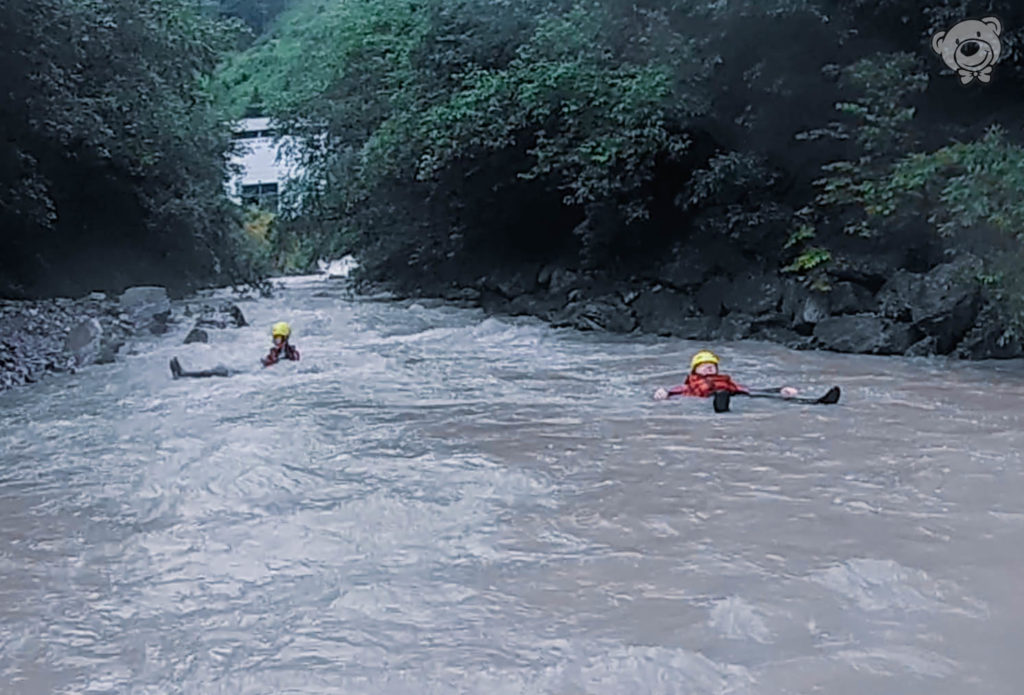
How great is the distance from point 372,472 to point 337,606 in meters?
2.02

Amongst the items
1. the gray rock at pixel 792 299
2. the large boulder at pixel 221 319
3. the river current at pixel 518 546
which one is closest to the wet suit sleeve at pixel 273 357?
the river current at pixel 518 546

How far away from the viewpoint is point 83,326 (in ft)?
43.2

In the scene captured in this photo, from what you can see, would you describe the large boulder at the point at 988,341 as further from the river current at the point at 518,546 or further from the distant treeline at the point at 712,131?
the river current at the point at 518,546

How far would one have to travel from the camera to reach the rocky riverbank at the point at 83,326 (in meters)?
10.8

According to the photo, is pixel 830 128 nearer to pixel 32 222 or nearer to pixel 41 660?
pixel 41 660

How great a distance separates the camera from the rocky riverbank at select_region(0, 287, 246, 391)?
1080 centimetres

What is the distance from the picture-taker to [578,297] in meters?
15.3

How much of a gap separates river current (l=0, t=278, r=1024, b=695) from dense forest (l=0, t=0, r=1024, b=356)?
3.70 m

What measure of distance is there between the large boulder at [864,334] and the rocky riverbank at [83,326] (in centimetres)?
773

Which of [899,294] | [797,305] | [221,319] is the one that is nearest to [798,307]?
[797,305]

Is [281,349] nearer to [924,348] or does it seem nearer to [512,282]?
[924,348]

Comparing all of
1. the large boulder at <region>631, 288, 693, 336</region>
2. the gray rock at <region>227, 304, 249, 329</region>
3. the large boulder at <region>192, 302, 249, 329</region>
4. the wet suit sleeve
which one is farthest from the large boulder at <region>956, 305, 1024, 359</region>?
the gray rock at <region>227, 304, 249, 329</region>

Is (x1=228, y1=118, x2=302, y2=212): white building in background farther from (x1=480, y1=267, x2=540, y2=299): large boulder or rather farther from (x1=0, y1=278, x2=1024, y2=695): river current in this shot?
(x1=0, y1=278, x2=1024, y2=695): river current

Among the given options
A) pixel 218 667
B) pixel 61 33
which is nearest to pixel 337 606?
pixel 218 667
